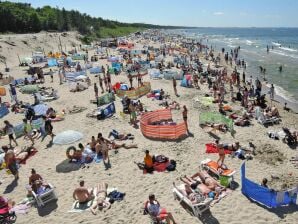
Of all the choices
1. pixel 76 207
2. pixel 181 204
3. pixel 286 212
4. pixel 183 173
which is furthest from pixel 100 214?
pixel 286 212

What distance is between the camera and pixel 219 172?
36.9 ft

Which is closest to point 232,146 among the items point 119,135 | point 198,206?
point 198,206

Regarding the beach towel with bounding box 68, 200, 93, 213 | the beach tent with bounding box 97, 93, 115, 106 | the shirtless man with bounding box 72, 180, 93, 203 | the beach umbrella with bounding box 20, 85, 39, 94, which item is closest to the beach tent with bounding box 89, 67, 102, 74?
the beach umbrella with bounding box 20, 85, 39, 94

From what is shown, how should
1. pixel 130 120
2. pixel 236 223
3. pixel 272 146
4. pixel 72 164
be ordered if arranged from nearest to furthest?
pixel 236 223 → pixel 72 164 → pixel 272 146 → pixel 130 120

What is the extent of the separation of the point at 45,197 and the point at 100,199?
182 cm

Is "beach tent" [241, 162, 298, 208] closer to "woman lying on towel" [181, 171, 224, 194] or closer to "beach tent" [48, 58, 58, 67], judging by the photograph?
"woman lying on towel" [181, 171, 224, 194]

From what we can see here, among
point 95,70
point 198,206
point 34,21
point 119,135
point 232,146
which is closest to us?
point 198,206

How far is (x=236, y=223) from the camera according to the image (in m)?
8.99

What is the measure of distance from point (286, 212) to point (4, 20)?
64667 millimetres

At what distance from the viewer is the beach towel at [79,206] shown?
32.1 feet

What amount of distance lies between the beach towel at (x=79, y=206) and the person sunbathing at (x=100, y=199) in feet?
0.65

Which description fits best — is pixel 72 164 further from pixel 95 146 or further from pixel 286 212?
pixel 286 212

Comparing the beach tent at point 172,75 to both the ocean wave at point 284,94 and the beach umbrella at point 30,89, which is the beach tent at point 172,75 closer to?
the ocean wave at point 284,94

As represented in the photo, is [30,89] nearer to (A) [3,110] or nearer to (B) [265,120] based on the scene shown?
(A) [3,110]
